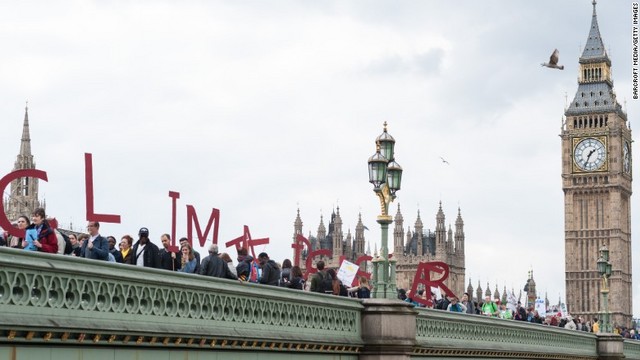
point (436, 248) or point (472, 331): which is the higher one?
point (436, 248)

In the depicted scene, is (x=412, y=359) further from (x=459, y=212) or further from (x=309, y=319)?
(x=459, y=212)

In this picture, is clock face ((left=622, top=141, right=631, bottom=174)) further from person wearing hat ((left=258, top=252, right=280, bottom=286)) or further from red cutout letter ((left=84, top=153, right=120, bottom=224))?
red cutout letter ((left=84, top=153, right=120, bottom=224))

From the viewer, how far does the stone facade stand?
136000 millimetres

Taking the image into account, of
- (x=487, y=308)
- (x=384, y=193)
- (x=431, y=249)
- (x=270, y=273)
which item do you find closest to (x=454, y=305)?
(x=487, y=308)

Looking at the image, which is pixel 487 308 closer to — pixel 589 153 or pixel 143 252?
pixel 143 252

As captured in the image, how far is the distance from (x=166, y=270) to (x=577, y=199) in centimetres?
12729

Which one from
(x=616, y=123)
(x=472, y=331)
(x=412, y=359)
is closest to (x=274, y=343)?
(x=412, y=359)

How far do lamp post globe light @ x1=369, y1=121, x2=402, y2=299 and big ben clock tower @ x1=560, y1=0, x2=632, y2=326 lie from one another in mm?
116824

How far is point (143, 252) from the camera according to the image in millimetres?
16828

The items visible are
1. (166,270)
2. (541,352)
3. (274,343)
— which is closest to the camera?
(166,270)

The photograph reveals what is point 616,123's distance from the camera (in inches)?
5433

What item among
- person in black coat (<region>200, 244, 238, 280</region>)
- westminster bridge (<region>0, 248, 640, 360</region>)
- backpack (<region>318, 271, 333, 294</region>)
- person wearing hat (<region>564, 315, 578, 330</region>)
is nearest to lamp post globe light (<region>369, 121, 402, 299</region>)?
westminster bridge (<region>0, 248, 640, 360</region>)

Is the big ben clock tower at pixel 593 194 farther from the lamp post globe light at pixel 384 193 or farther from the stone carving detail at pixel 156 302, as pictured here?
the stone carving detail at pixel 156 302

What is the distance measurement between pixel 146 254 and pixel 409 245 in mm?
128770
